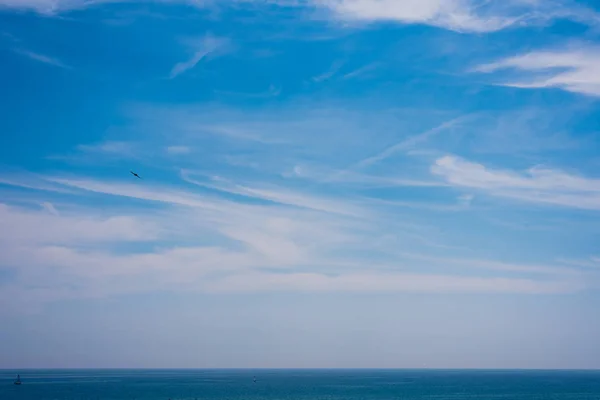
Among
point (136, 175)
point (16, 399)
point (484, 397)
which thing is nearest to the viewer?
point (136, 175)

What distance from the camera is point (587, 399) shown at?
15788cm

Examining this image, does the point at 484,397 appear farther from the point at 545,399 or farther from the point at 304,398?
the point at 304,398

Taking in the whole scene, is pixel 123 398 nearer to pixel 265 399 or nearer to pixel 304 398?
pixel 265 399

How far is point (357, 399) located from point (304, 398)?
1465 cm

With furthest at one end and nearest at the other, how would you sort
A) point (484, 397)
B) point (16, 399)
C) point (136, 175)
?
point (484, 397) < point (16, 399) < point (136, 175)

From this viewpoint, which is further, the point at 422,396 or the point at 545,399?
the point at 422,396

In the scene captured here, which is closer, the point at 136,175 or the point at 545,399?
the point at 136,175

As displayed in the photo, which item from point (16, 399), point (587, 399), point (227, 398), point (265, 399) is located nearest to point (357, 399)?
point (265, 399)

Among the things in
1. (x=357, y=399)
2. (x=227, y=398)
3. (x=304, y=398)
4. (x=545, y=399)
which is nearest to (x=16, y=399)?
(x=227, y=398)

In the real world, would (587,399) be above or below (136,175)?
below

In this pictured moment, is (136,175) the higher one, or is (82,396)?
(136,175)

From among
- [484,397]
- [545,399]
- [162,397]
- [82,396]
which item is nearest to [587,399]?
[545,399]

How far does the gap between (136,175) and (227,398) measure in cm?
12172

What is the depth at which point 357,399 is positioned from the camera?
509ft
